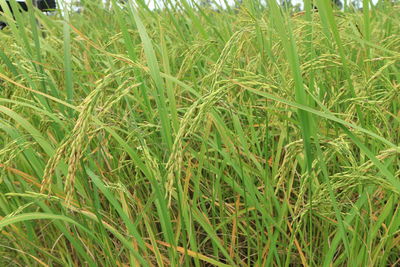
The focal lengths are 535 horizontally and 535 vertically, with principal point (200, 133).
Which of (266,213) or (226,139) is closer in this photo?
(266,213)

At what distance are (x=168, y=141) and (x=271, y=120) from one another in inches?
19.9

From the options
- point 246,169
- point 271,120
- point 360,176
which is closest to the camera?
point 360,176

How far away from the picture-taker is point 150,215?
1233 millimetres

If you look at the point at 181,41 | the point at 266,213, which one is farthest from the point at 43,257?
the point at 181,41

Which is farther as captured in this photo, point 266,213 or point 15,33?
point 15,33

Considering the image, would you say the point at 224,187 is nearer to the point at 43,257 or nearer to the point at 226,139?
the point at 226,139

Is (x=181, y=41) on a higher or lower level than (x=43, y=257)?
higher

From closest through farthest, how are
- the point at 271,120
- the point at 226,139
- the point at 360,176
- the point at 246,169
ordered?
the point at 360,176 < the point at 226,139 < the point at 246,169 < the point at 271,120

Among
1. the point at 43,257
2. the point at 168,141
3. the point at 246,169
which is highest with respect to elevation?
the point at 168,141

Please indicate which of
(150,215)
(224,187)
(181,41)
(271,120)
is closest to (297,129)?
(271,120)

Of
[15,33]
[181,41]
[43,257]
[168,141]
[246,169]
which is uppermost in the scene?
[15,33]

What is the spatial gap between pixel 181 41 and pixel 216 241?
0.99 meters

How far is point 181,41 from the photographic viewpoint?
1.88 m

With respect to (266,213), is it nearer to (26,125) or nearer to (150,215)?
(150,215)
